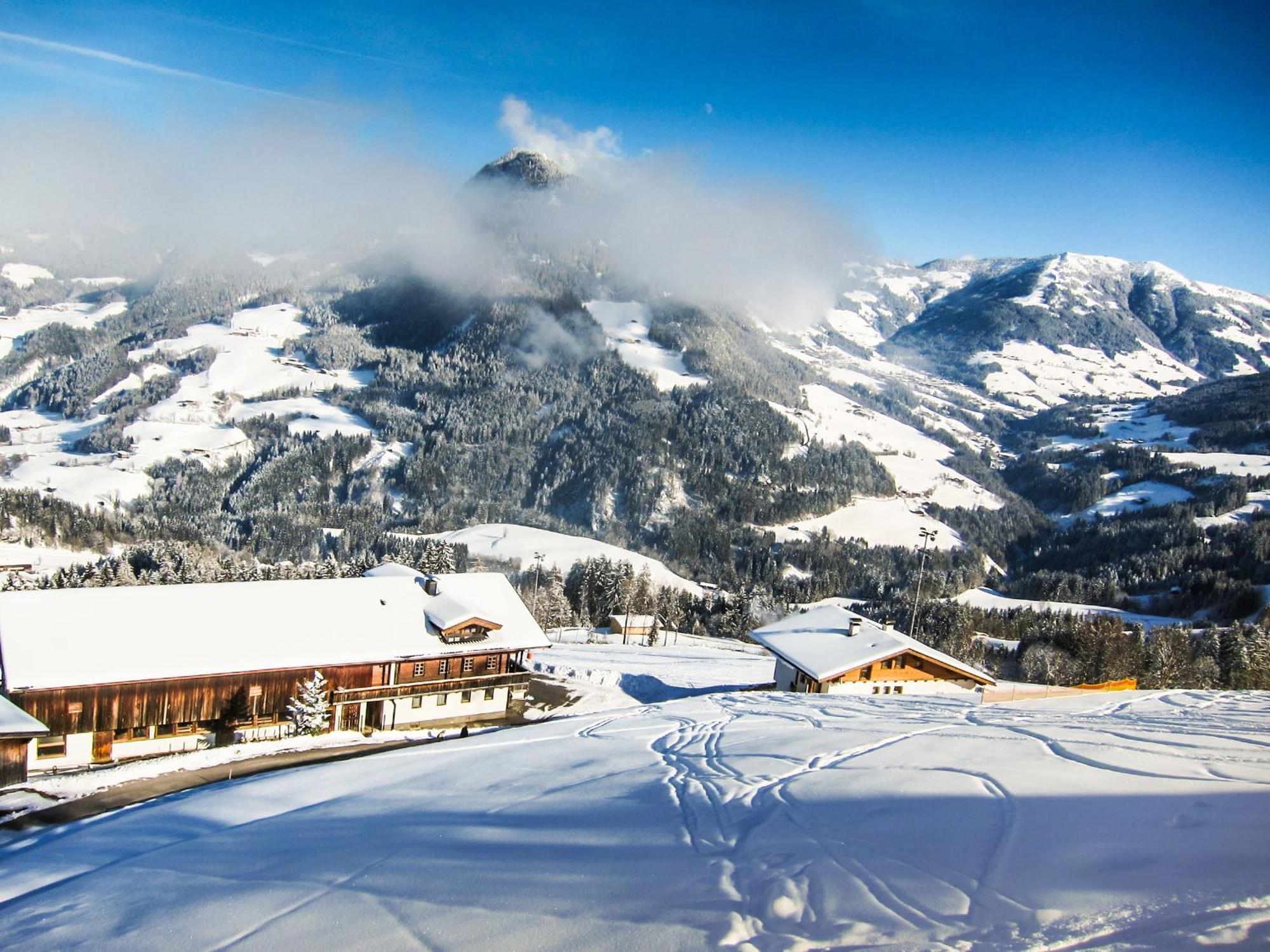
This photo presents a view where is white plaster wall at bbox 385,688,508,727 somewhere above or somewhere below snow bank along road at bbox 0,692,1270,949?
below

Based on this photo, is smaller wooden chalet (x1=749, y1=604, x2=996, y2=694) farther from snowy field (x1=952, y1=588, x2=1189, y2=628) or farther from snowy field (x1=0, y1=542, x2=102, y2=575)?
snowy field (x1=0, y1=542, x2=102, y2=575)

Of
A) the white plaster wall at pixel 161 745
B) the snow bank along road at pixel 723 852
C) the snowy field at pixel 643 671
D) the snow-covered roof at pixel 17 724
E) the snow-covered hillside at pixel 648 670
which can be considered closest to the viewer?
the snow bank along road at pixel 723 852

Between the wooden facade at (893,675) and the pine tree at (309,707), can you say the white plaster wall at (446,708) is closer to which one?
the pine tree at (309,707)

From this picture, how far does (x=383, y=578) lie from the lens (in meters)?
43.8

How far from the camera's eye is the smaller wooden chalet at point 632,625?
89125mm

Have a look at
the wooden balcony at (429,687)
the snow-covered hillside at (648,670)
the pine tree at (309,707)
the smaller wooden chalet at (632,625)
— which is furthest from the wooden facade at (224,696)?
the smaller wooden chalet at (632,625)

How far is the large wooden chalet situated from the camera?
31.6 m

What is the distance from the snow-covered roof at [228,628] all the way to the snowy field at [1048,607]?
100688mm

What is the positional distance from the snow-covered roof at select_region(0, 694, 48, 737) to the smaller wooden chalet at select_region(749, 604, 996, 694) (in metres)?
37.7

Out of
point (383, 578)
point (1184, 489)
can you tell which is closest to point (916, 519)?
point (1184, 489)

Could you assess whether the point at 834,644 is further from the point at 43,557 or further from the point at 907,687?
the point at 43,557

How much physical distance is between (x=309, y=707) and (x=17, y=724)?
11251mm

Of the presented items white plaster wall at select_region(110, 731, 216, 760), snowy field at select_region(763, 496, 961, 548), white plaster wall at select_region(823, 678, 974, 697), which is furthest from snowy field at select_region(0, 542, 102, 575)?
snowy field at select_region(763, 496, 961, 548)

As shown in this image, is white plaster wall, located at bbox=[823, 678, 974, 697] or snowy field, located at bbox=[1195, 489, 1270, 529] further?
snowy field, located at bbox=[1195, 489, 1270, 529]
